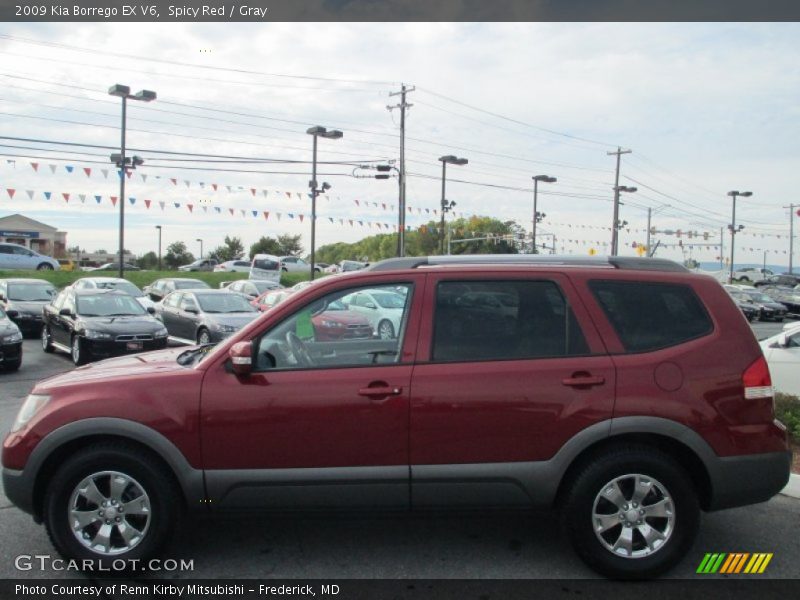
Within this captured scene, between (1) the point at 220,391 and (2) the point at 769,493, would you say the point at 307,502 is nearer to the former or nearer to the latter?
(1) the point at 220,391

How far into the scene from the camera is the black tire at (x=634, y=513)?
3963 millimetres

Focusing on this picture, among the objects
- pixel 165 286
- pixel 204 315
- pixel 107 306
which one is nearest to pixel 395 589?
pixel 107 306

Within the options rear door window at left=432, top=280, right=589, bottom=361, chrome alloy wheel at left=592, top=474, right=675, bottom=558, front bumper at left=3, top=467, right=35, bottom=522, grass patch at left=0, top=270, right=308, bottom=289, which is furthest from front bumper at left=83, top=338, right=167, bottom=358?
grass patch at left=0, top=270, right=308, bottom=289

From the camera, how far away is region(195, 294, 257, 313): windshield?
16.2 m

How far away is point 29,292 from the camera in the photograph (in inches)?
701

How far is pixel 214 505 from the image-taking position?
13.1 ft

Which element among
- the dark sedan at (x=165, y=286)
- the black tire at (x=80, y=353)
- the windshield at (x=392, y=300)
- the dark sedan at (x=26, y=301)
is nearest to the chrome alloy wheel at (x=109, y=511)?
the windshield at (x=392, y=300)

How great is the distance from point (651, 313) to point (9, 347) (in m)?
11.0

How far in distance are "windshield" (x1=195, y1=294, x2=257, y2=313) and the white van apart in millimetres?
26818

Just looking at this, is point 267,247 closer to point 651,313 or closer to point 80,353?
point 80,353

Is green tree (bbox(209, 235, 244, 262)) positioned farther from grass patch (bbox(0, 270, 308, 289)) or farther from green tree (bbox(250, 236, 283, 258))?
grass patch (bbox(0, 270, 308, 289))

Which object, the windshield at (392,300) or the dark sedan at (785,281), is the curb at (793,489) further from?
the dark sedan at (785,281)

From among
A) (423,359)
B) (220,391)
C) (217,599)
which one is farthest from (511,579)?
(220,391)

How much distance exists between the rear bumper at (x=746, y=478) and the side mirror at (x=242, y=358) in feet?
8.84
